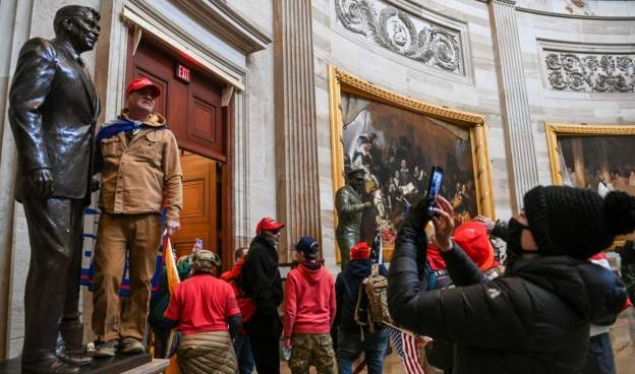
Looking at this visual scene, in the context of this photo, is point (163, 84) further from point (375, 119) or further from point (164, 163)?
point (375, 119)

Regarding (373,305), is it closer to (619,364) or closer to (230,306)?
(230,306)

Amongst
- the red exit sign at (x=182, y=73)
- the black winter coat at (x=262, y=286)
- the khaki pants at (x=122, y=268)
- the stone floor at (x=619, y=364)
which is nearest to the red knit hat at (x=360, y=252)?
the black winter coat at (x=262, y=286)

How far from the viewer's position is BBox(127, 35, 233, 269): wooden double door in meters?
5.56

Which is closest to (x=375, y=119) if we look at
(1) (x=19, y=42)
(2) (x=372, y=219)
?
(2) (x=372, y=219)

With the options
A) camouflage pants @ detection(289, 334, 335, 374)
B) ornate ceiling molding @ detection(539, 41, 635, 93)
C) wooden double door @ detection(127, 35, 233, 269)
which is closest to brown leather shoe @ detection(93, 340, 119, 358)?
camouflage pants @ detection(289, 334, 335, 374)

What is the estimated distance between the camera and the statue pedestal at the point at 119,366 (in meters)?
2.33

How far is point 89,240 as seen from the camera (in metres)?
3.07

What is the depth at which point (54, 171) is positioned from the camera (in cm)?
239

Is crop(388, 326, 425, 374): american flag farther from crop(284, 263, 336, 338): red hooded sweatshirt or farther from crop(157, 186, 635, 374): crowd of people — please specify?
crop(157, 186, 635, 374): crowd of people

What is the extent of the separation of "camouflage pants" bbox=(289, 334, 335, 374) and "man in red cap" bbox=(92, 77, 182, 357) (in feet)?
4.73

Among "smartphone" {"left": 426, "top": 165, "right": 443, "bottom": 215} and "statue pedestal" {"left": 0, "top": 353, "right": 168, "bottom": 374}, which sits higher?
"smartphone" {"left": 426, "top": 165, "right": 443, "bottom": 215}

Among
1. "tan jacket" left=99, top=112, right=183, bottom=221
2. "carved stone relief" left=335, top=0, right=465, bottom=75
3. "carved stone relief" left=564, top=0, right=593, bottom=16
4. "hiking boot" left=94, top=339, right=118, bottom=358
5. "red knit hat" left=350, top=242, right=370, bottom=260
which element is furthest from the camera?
"carved stone relief" left=564, top=0, right=593, bottom=16

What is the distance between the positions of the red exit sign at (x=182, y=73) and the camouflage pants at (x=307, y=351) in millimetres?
3472

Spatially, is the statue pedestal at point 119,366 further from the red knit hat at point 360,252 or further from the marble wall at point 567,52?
the marble wall at point 567,52
